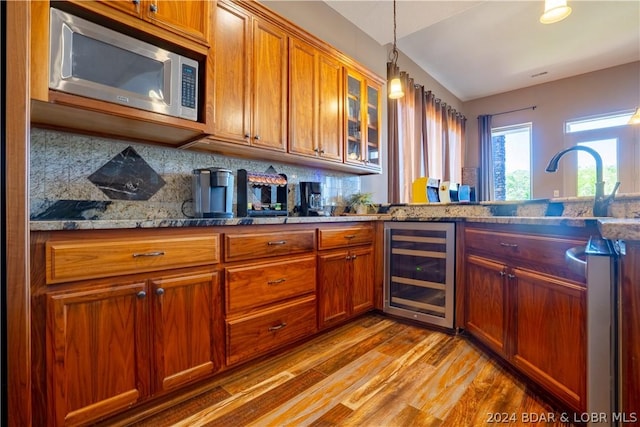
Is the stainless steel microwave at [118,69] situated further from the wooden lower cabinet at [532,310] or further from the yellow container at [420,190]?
the yellow container at [420,190]

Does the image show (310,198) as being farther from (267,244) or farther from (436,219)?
(436,219)

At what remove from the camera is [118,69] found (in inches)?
55.9

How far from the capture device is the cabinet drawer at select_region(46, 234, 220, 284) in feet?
3.67

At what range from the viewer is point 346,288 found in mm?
2342

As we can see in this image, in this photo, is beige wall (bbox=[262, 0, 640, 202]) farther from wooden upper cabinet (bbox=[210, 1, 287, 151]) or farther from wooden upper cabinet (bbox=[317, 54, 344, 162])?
wooden upper cabinet (bbox=[210, 1, 287, 151])

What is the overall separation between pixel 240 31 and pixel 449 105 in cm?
454

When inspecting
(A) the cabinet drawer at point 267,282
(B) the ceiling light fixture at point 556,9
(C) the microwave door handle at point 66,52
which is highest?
(B) the ceiling light fixture at point 556,9

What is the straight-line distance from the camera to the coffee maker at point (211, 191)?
1.84m

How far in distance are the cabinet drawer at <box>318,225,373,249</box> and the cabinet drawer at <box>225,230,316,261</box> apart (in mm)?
102

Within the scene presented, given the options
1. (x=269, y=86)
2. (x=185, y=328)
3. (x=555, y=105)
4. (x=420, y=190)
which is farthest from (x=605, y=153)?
(x=185, y=328)

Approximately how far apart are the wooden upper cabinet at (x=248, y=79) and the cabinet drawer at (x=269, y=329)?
3.62 ft

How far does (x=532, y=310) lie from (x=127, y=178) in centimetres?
233

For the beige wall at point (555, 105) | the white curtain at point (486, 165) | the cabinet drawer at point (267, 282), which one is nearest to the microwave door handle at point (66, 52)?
the cabinet drawer at point (267, 282)

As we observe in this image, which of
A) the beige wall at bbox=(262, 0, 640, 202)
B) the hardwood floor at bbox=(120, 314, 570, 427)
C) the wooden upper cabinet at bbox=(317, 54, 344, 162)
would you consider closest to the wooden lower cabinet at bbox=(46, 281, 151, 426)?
the hardwood floor at bbox=(120, 314, 570, 427)
